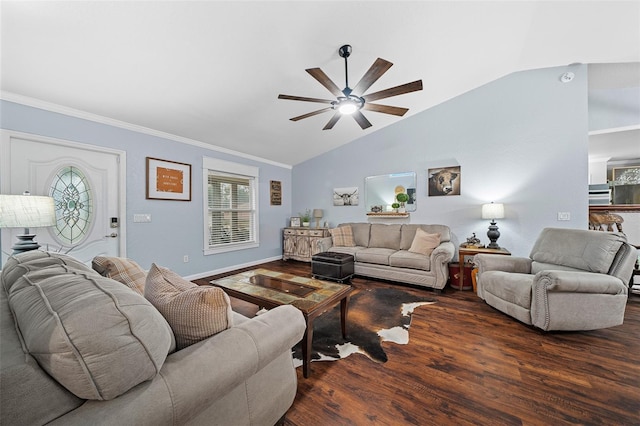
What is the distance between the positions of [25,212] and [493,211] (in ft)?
17.0

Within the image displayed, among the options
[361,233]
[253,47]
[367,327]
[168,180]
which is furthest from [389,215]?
[168,180]

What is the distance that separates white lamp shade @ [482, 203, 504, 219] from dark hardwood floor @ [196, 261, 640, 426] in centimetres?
166

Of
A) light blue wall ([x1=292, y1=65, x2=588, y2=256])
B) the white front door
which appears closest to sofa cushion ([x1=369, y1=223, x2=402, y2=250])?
light blue wall ([x1=292, y1=65, x2=588, y2=256])

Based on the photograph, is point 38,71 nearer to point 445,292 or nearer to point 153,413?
point 153,413

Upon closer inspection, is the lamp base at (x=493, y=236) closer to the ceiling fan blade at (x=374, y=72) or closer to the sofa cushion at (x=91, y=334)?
the ceiling fan blade at (x=374, y=72)

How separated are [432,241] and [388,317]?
1731mm

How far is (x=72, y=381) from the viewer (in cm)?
61

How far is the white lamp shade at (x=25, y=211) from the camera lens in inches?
68.5

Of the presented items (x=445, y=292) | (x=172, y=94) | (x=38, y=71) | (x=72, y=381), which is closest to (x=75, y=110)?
(x=38, y=71)

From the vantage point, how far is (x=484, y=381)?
165cm

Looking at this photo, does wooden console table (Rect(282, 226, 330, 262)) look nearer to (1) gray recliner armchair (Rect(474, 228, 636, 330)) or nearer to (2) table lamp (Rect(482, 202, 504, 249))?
(2) table lamp (Rect(482, 202, 504, 249))

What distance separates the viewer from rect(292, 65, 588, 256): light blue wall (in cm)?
339

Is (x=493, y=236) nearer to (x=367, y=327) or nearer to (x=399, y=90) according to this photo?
(x=367, y=327)

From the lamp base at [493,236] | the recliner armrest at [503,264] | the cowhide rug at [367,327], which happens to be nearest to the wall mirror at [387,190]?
the lamp base at [493,236]
